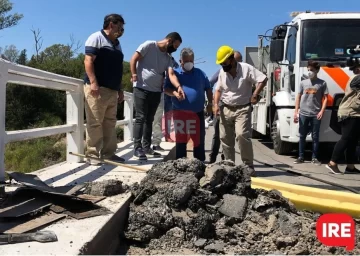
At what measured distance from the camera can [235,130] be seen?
6.50 m

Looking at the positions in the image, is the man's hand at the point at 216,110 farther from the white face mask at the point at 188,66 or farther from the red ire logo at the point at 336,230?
the red ire logo at the point at 336,230

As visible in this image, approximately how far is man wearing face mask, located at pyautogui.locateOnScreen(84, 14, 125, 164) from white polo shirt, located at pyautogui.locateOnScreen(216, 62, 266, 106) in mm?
1621

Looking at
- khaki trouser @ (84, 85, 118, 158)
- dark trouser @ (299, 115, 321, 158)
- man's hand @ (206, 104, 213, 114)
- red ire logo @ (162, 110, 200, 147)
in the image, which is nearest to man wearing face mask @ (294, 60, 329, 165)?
dark trouser @ (299, 115, 321, 158)

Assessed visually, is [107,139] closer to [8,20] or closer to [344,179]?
[344,179]

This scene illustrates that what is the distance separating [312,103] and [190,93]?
126 inches

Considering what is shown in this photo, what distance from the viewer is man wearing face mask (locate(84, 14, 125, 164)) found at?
17.9ft

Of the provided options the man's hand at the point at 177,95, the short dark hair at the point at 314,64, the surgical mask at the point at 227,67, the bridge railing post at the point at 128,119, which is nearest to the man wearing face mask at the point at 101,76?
the man's hand at the point at 177,95

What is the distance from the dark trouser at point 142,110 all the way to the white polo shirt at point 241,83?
101cm

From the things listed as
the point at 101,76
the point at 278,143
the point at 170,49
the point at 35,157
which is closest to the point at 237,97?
the point at 170,49

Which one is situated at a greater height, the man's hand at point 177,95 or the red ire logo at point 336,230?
the man's hand at point 177,95

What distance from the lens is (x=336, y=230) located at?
3.77m

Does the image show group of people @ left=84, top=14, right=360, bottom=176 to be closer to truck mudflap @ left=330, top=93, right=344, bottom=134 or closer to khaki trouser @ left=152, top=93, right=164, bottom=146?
khaki trouser @ left=152, top=93, right=164, bottom=146

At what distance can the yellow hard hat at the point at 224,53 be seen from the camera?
618cm

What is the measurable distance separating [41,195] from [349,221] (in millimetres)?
2567
